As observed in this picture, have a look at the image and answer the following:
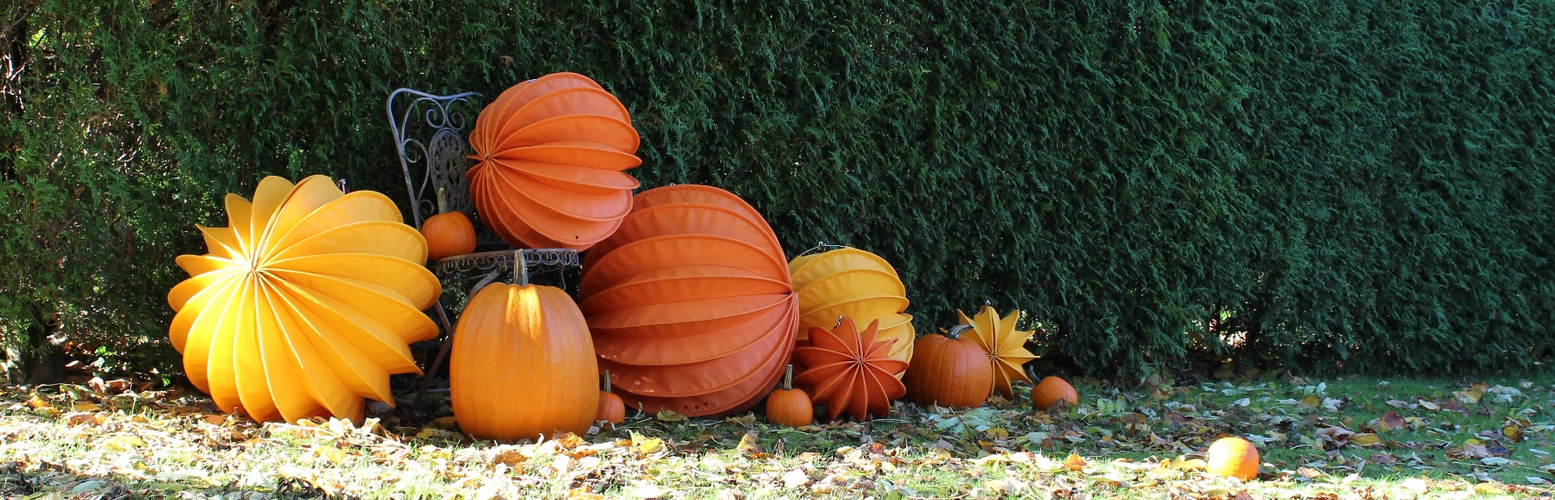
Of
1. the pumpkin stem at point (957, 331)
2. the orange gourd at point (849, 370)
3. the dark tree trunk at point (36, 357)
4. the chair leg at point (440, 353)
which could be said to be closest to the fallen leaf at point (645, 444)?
the chair leg at point (440, 353)

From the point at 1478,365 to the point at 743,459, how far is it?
5409 millimetres

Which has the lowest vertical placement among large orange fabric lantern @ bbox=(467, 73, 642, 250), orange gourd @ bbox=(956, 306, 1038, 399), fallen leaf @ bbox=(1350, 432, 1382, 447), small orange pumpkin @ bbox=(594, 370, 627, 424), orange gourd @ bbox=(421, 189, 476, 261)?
fallen leaf @ bbox=(1350, 432, 1382, 447)

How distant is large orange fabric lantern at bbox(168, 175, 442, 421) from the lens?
3.43 metres

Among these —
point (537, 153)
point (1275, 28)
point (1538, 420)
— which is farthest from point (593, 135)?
point (1538, 420)

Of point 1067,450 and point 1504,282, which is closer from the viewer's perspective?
point 1067,450

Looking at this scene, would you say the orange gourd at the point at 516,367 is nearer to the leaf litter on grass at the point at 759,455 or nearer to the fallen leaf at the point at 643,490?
the leaf litter on grass at the point at 759,455

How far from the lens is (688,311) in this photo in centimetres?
408

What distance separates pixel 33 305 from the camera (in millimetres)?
4012

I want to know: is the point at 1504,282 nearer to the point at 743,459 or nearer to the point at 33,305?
the point at 743,459

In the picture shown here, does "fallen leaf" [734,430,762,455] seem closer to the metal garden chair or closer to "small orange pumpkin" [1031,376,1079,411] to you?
the metal garden chair

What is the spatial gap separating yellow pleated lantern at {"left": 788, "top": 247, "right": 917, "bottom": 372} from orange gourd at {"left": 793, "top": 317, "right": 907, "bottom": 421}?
0.19 metres

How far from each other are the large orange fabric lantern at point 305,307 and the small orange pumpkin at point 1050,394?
8.34ft

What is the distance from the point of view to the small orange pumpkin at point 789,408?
4.10 meters

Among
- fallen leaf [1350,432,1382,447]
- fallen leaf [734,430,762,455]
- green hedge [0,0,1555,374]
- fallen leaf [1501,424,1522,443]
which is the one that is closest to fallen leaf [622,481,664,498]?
fallen leaf [734,430,762,455]
